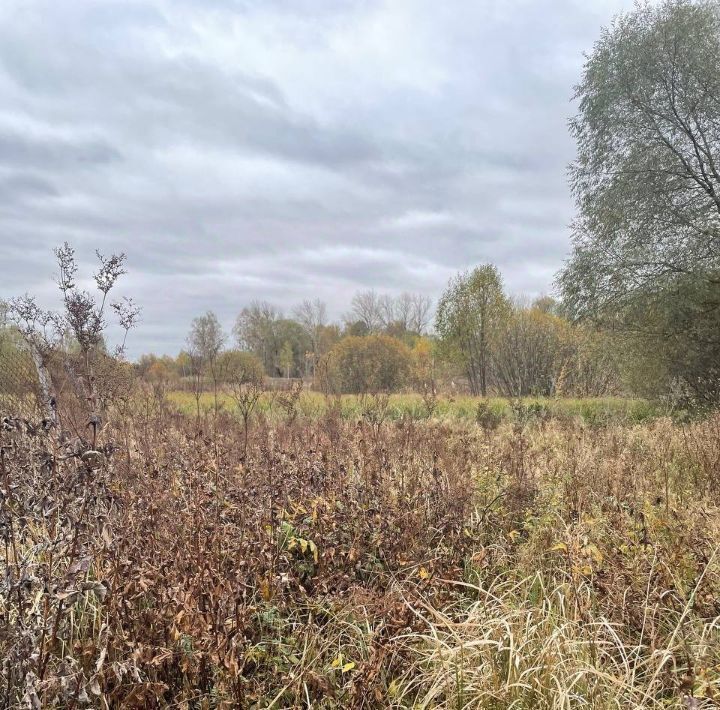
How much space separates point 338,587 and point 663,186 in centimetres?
1307

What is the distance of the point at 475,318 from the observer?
2406 cm

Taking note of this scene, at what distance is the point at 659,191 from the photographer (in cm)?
1244

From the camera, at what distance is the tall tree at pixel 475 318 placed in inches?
932

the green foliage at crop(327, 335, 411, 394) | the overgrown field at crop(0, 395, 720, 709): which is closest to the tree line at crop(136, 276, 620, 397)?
the green foliage at crop(327, 335, 411, 394)

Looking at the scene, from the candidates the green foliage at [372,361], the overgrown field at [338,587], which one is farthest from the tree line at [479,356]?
the overgrown field at [338,587]

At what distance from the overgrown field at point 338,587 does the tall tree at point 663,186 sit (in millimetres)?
8865

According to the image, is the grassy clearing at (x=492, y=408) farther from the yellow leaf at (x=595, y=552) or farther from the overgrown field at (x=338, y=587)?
the yellow leaf at (x=595, y=552)

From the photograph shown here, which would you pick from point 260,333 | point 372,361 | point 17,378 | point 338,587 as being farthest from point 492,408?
point 260,333

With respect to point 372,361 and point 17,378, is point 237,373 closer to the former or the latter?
point 17,378

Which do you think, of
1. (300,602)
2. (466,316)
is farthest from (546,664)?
(466,316)

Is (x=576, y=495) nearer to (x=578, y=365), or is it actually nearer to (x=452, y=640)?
(x=452, y=640)

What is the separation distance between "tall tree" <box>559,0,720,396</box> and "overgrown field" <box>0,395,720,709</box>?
349 inches

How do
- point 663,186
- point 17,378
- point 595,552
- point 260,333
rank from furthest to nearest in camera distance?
point 260,333
point 663,186
point 17,378
point 595,552

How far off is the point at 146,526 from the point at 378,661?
1.50 metres
